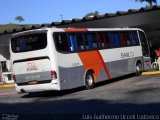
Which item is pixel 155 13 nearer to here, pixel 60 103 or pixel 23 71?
pixel 23 71

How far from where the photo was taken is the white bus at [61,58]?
1758 cm

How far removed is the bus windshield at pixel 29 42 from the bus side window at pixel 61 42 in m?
0.49

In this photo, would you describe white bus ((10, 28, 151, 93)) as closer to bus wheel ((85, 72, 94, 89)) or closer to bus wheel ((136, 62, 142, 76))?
bus wheel ((85, 72, 94, 89))

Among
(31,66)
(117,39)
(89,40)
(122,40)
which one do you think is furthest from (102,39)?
(31,66)

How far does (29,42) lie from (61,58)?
1.57 m

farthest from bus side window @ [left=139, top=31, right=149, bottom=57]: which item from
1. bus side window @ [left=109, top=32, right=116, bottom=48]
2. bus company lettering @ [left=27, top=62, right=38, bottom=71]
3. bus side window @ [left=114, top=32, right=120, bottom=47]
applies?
bus company lettering @ [left=27, top=62, right=38, bottom=71]

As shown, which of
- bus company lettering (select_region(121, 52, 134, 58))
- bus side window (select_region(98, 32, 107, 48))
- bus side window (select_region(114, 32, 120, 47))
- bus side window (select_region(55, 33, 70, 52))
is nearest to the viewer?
bus side window (select_region(55, 33, 70, 52))

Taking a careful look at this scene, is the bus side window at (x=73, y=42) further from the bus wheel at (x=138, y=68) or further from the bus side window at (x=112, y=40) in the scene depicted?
the bus wheel at (x=138, y=68)

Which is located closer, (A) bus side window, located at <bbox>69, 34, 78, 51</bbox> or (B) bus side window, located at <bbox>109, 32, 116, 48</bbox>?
(A) bus side window, located at <bbox>69, 34, 78, 51</bbox>

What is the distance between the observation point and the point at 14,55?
18.7 metres

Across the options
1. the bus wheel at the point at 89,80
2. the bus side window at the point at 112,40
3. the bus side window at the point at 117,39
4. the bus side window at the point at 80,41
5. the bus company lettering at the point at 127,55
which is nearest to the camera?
the bus side window at the point at 80,41

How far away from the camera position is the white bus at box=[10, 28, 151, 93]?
57.7ft

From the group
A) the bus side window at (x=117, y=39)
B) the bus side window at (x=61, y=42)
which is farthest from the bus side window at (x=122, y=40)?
the bus side window at (x=61, y=42)

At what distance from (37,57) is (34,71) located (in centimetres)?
60
